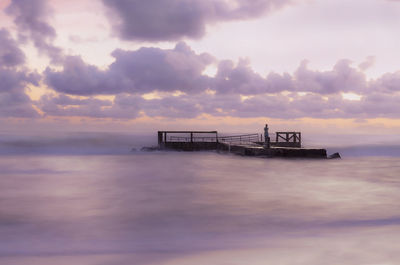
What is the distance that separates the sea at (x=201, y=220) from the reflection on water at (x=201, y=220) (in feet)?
0.09

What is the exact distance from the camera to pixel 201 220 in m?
11.1

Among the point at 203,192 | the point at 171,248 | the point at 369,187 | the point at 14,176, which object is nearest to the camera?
the point at 171,248

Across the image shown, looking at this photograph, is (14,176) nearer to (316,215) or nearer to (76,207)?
(76,207)

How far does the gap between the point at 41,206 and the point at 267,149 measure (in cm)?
2034

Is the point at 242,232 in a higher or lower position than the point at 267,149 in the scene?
lower

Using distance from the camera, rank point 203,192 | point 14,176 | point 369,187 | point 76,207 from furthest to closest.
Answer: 1. point 14,176
2. point 369,187
3. point 203,192
4. point 76,207

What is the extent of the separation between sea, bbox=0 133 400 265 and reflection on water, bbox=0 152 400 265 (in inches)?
1.1

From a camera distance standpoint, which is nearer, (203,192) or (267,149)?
(203,192)

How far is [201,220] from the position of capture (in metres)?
11.1

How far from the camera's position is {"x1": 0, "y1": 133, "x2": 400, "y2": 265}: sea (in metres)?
7.34

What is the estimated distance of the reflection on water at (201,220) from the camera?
7.40 meters

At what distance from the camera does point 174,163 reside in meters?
30.1

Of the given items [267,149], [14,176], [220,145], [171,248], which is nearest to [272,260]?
[171,248]

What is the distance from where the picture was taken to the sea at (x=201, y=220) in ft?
24.1
